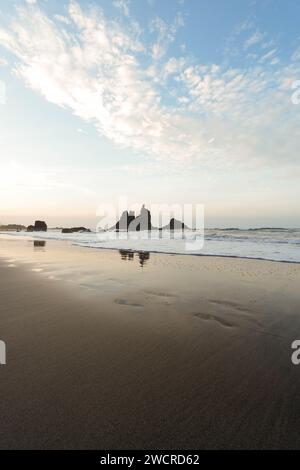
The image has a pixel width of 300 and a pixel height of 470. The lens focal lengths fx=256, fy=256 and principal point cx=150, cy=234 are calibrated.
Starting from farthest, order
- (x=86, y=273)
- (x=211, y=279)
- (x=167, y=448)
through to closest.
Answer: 1. (x=86, y=273)
2. (x=211, y=279)
3. (x=167, y=448)

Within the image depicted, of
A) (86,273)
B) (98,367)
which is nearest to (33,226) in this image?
(86,273)

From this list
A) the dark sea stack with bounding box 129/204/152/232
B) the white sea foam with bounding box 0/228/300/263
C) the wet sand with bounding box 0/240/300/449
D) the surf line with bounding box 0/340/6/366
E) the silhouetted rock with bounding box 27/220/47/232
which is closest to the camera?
the wet sand with bounding box 0/240/300/449

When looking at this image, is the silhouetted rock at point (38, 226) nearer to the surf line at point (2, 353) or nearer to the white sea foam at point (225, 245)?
the white sea foam at point (225, 245)

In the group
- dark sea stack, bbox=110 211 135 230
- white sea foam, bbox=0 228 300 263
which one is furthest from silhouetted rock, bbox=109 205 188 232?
white sea foam, bbox=0 228 300 263

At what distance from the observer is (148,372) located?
279 cm

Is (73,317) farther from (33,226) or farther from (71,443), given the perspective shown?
(33,226)

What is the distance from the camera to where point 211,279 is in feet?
26.8

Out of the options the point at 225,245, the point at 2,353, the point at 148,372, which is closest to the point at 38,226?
the point at 225,245

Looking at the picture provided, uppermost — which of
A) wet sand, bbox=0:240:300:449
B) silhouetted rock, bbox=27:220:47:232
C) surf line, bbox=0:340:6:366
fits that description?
silhouetted rock, bbox=27:220:47:232

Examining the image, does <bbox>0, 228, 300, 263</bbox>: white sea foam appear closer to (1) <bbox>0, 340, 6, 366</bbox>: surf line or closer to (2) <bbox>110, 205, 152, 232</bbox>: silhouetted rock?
(1) <bbox>0, 340, 6, 366</bbox>: surf line

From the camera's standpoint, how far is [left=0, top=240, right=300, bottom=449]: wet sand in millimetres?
1931
